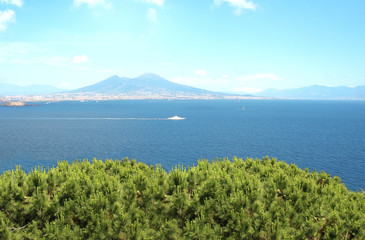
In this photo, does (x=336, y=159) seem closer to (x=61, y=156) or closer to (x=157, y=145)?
(x=157, y=145)

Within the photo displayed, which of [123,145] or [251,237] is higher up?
[251,237]

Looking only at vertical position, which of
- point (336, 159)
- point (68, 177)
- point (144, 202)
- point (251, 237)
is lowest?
point (336, 159)

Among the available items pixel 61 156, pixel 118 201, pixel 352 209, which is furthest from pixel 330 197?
pixel 61 156

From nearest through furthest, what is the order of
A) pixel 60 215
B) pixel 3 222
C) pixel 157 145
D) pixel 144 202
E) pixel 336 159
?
Result: 1. pixel 3 222
2. pixel 60 215
3. pixel 144 202
4. pixel 336 159
5. pixel 157 145

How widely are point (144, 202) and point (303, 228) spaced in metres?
7.73

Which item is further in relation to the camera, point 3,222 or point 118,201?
point 118,201

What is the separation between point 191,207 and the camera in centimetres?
1344

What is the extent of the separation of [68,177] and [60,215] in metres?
2.40

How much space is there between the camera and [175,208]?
13.6 metres

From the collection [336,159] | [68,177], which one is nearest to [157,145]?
[336,159]

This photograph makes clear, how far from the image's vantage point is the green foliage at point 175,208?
11.9m

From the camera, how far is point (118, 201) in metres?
13.1

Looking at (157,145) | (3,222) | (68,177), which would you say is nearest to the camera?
(3,222)

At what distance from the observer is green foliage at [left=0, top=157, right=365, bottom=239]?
38.9ft
